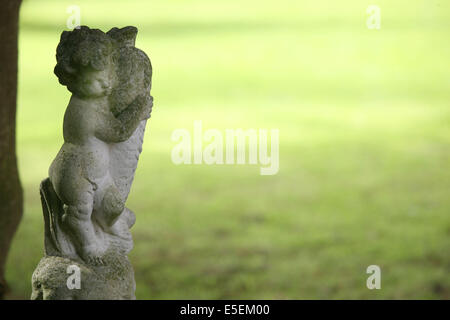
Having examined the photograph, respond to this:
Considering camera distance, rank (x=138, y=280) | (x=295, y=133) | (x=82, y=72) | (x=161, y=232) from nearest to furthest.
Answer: (x=82, y=72)
(x=138, y=280)
(x=161, y=232)
(x=295, y=133)

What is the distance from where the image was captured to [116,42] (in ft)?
8.43

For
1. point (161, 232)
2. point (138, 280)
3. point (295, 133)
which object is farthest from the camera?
point (295, 133)

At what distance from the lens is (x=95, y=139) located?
8.45 feet

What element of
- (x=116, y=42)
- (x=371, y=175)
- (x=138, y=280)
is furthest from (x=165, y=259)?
(x=116, y=42)

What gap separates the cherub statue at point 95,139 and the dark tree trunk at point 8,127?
1.48 meters

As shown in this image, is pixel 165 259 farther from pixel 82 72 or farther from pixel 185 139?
pixel 82 72

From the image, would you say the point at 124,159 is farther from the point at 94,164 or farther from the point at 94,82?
the point at 94,82

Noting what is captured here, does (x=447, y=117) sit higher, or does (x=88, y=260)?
(x=447, y=117)

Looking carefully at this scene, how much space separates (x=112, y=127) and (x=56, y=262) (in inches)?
23.7

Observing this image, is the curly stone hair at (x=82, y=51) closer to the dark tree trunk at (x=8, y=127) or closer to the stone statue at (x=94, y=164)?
the stone statue at (x=94, y=164)

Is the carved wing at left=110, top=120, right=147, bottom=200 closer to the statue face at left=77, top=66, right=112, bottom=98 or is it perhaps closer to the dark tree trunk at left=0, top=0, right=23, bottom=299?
the statue face at left=77, top=66, right=112, bottom=98

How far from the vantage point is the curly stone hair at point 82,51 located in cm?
245

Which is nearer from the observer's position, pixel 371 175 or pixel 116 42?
pixel 116 42

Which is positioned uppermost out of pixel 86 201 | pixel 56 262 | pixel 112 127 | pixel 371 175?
pixel 371 175
